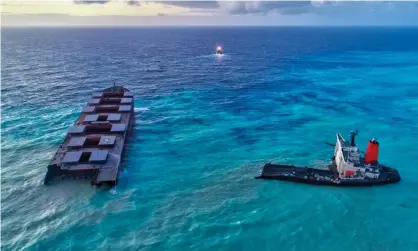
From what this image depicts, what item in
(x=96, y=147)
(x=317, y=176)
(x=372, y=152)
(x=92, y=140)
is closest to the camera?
(x=372, y=152)

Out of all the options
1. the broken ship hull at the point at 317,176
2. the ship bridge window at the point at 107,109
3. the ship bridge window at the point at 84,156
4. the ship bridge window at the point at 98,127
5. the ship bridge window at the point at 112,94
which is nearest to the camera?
the broken ship hull at the point at 317,176

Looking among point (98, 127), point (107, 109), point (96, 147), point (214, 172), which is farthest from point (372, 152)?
point (107, 109)

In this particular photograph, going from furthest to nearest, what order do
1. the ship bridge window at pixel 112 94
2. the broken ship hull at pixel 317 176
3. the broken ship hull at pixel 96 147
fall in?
the ship bridge window at pixel 112 94, the broken ship hull at pixel 96 147, the broken ship hull at pixel 317 176

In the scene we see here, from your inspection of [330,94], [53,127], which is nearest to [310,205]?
[53,127]

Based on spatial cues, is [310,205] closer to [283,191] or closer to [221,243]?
[283,191]

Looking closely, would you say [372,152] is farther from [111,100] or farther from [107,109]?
[111,100]

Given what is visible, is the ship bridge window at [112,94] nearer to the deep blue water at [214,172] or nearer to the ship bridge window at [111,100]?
the ship bridge window at [111,100]

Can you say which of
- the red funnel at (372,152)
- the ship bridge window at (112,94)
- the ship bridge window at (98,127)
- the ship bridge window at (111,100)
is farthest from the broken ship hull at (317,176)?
the ship bridge window at (112,94)
